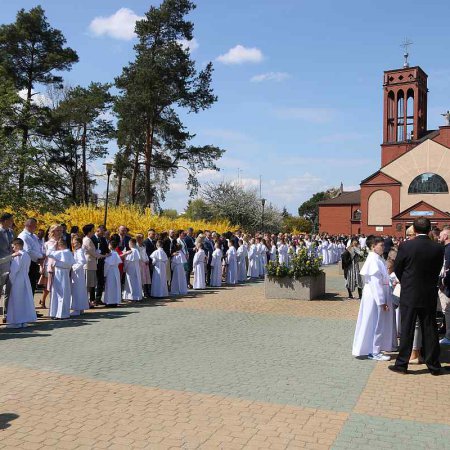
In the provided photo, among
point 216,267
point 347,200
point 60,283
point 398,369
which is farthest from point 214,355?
point 347,200

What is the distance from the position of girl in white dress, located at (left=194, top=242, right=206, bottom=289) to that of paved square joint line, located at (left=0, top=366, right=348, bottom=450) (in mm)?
12022

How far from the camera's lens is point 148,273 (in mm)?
16078

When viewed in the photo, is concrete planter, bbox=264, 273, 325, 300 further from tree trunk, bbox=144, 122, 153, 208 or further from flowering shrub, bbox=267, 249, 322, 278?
tree trunk, bbox=144, 122, 153, 208

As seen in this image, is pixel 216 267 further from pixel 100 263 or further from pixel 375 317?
pixel 375 317

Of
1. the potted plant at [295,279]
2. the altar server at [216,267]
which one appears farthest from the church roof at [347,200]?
the potted plant at [295,279]

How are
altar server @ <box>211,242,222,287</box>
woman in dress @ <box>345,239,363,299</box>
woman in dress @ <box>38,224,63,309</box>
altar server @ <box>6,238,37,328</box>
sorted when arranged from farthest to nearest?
altar server @ <box>211,242,222,287</box> → woman in dress @ <box>345,239,363,299</box> → woman in dress @ <box>38,224,63,309</box> → altar server @ <box>6,238,37,328</box>

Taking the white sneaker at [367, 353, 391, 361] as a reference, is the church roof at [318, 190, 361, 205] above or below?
above

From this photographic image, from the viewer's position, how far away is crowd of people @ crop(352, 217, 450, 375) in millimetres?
7586

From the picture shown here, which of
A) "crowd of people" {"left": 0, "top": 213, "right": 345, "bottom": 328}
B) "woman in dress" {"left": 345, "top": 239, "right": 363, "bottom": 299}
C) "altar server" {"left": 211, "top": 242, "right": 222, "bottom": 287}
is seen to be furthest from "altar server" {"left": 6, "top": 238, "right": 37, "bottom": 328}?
"altar server" {"left": 211, "top": 242, "right": 222, "bottom": 287}

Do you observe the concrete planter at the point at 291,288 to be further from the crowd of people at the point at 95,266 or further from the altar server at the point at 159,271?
the altar server at the point at 159,271

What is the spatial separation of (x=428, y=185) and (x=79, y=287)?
5422 centimetres

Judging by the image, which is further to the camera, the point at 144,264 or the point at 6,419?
the point at 144,264

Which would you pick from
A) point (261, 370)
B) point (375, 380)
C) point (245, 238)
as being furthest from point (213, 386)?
point (245, 238)

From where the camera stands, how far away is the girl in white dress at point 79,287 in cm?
1260
